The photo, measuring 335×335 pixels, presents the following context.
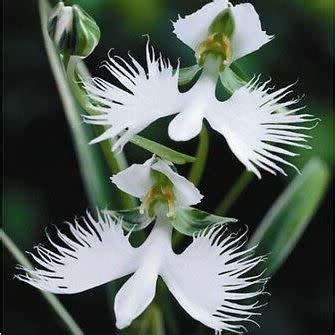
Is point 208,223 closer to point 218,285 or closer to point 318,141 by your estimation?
point 218,285

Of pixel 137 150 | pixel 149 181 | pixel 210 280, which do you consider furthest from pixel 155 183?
pixel 137 150

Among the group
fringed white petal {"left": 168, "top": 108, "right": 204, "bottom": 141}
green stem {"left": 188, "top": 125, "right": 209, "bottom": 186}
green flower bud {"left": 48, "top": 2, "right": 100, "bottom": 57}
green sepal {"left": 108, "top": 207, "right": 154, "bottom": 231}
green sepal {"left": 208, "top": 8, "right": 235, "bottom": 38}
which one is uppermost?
green flower bud {"left": 48, "top": 2, "right": 100, "bottom": 57}

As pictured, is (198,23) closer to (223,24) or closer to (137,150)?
(223,24)

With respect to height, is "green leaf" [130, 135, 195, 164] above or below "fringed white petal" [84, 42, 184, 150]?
below

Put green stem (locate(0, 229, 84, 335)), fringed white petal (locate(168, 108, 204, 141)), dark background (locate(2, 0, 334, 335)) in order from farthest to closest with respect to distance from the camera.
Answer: dark background (locate(2, 0, 334, 335)), green stem (locate(0, 229, 84, 335)), fringed white petal (locate(168, 108, 204, 141))

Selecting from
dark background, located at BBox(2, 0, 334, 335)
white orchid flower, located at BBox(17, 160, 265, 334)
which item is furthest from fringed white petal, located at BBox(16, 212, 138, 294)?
dark background, located at BBox(2, 0, 334, 335)

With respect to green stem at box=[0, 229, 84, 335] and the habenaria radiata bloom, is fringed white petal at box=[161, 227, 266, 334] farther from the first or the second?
green stem at box=[0, 229, 84, 335]

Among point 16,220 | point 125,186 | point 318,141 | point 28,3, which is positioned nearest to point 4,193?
point 16,220

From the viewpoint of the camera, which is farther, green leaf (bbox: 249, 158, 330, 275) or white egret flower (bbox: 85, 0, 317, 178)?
green leaf (bbox: 249, 158, 330, 275)
